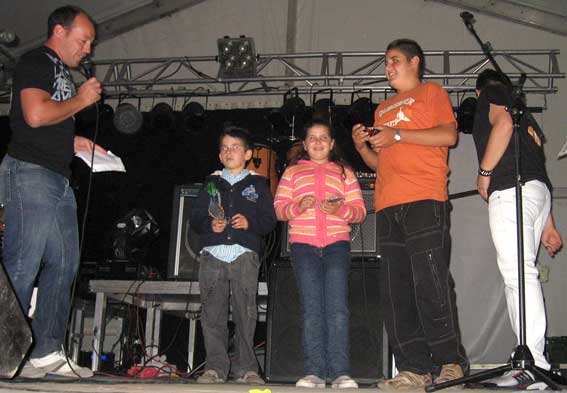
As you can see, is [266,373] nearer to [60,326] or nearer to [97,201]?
[60,326]

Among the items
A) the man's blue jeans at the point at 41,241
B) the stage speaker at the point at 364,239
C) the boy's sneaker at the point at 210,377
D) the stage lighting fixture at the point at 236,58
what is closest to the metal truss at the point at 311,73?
the stage lighting fixture at the point at 236,58

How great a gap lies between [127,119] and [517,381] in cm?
577

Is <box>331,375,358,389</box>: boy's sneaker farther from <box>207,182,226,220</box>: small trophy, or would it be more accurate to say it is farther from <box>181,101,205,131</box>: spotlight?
<box>181,101,205,131</box>: spotlight

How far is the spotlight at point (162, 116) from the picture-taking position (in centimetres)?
721

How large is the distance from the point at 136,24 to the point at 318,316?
556cm

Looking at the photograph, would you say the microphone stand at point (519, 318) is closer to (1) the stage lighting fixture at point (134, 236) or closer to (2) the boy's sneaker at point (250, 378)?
(2) the boy's sneaker at point (250, 378)

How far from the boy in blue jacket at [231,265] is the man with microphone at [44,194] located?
733 millimetres

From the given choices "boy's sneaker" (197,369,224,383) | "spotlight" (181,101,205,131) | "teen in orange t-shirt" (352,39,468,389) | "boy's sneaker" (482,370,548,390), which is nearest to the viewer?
"boy's sneaker" (482,370,548,390)

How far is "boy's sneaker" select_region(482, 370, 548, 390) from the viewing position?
2350 mm

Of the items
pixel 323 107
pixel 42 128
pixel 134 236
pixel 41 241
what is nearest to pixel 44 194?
pixel 41 241

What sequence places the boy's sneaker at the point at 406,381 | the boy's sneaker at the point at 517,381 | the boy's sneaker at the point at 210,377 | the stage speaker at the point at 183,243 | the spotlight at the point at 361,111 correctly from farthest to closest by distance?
1. the spotlight at the point at 361,111
2. the stage speaker at the point at 183,243
3. the boy's sneaker at the point at 210,377
4. the boy's sneaker at the point at 406,381
5. the boy's sneaker at the point at 517,381

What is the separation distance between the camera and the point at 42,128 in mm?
2770

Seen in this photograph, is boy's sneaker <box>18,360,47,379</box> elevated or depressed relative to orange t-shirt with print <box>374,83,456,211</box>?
depressed

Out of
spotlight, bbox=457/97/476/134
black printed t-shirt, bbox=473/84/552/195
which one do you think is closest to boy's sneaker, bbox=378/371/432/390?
black printed t-shirt, bbox=473/84/552/195
